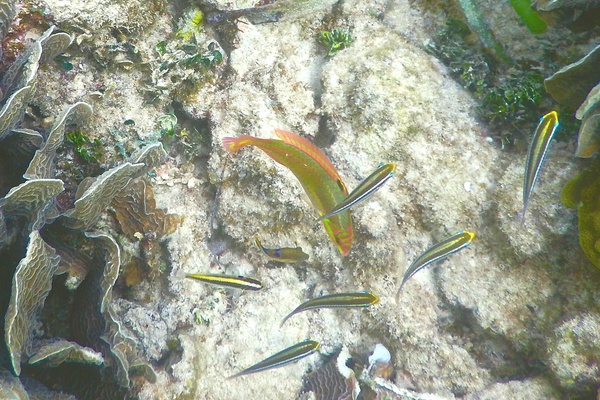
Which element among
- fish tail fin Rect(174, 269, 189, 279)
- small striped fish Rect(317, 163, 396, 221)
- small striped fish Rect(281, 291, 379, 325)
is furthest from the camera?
fish tail fin Rect(174, 269, 189, 279)

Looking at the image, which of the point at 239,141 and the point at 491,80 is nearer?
the point at 239,141

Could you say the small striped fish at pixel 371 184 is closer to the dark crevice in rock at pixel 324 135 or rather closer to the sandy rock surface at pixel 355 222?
the sandy rock surface at pixel 355 222

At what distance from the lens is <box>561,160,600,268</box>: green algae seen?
2777 millimetres

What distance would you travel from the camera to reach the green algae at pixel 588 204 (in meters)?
2.78

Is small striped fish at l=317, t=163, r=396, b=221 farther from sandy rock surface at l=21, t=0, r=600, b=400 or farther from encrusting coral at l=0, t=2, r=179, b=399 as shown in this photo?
encrusting coral at l=0, t=2, r=179, b=399

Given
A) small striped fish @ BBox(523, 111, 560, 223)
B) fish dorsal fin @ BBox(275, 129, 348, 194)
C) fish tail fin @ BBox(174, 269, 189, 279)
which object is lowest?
fish tail fin @ BBox(174, 269, 189, 279)

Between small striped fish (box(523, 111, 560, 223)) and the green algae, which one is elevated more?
small striped fish (box(523, 111, 560, 223))

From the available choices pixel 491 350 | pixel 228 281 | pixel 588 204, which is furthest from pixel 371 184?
pixel 491 350

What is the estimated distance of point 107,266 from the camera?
10.3 feet

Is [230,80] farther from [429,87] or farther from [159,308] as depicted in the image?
[159,308]

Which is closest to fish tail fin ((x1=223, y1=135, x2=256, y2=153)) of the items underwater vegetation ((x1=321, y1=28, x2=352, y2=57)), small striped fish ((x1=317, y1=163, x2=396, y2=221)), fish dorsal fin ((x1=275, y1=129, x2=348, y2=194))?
fish dorsal fin ((x1=275, y1=129, x2=348, y2=194))

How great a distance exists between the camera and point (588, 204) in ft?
9.22

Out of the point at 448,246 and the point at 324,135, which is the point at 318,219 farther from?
the point at 324,135

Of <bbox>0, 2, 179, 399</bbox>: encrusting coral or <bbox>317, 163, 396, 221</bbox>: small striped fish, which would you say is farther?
<bbox>0, 2, 179, 399</bbox>: encrusting coral
